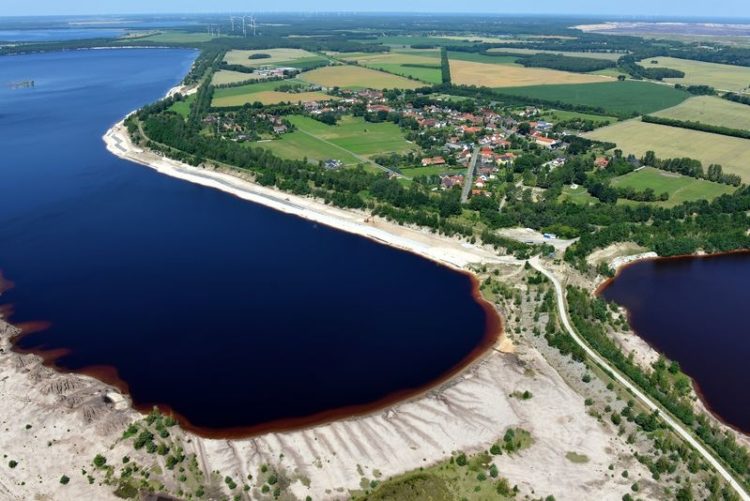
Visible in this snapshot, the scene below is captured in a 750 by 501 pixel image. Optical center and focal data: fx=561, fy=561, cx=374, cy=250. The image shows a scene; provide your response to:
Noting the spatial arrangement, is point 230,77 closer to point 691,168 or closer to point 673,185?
point 691,168

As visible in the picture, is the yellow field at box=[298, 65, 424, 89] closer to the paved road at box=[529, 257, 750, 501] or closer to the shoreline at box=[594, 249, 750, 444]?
the shoreline at box=[594, 249, 750, 444]

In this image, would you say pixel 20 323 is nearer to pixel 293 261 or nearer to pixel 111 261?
pixel 111 261

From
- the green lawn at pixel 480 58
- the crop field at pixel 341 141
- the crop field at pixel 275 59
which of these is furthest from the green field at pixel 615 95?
the crop field at pixel 275 59

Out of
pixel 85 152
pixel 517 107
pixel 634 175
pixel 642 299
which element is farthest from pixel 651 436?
pixel 517 107

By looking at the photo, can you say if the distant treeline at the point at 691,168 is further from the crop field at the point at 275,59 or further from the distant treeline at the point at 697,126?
the crop field at the point at 275,59

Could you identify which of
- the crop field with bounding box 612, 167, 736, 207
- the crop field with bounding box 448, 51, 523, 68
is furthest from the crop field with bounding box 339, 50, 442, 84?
the crop field with bounding box 612, 167, 736, 207

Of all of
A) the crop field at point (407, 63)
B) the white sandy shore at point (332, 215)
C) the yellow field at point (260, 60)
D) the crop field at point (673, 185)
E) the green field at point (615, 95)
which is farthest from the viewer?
the yellow field at point (260, 60)
